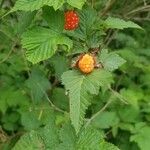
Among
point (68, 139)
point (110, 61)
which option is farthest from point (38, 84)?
point (110, 61)

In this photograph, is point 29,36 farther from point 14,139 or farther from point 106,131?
point 106,131

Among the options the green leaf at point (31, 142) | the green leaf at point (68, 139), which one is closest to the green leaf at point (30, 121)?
the green leaf at point (31, 142)

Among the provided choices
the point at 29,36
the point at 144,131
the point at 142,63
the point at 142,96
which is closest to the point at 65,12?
the point at 29,36

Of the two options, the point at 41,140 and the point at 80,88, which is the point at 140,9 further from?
the point at 80,88

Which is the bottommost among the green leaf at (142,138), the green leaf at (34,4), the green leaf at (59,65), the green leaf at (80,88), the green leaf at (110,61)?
the green leaf at (142,138)

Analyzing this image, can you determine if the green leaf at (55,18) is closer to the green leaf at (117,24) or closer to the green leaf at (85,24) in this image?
the green leaf at (85,24)

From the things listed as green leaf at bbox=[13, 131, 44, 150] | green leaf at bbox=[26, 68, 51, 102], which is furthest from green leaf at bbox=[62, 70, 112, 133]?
green leaf at bbox=[26, 68, 51, 102]

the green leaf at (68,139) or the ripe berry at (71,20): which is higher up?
the ripe berry at (71,20)
